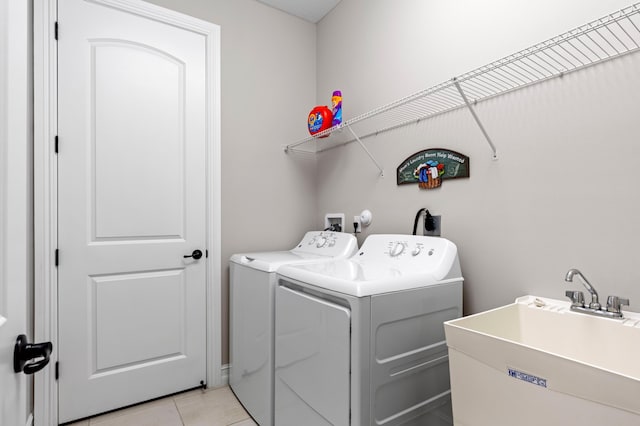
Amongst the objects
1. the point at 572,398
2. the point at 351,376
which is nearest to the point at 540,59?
the point at 572,398

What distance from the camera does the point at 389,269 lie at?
4.84ft

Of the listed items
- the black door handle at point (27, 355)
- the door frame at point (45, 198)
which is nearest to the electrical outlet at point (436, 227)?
the black door handle at point (27, 355)

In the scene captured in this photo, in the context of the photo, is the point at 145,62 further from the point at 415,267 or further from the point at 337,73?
the point at 415,267

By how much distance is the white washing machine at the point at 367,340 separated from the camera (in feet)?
3.73

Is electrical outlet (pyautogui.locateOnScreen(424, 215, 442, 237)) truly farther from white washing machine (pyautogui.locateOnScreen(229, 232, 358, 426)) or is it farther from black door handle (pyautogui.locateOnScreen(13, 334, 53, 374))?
black door handle (pyautogui.locateOnScreen(13, 334, 53, 374))

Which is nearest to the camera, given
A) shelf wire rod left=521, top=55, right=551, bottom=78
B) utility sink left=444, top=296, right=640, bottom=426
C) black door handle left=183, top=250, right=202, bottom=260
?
utility sink left=444, top=296, right=640, bottom=426

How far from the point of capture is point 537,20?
1.31 m

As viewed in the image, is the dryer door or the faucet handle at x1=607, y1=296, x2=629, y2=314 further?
the dryer door

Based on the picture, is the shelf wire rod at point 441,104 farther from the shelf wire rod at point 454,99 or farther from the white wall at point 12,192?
the white wall at point 12,192

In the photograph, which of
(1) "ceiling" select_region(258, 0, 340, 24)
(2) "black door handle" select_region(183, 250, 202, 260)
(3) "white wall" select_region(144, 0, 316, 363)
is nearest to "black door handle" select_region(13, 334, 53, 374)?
(2) "black door handle" select_region(183, 250, 202, 260)

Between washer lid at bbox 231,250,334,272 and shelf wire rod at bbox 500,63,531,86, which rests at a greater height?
shelf wire rod at bbox 500,63,531,86

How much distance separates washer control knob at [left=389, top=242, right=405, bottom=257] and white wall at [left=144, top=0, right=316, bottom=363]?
3.61ft

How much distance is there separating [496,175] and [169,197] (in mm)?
1901

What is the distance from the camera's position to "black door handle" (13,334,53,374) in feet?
1.99
